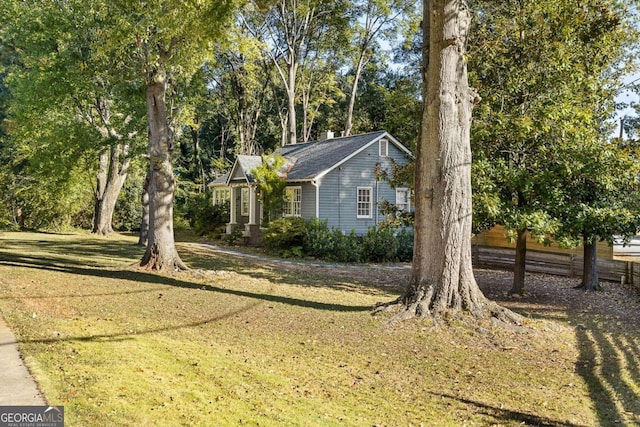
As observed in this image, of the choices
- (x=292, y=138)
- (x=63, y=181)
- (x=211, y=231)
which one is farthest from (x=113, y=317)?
(x=292, y=138)

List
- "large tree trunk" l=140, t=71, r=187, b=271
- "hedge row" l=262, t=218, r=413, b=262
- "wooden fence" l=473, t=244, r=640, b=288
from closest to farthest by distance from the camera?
"large tree trunk" l=140, t=71, r=187, b=271, "wooden fence" l=473, t=244, r=640, b=288, "hedge row" l=262, t=218, r=413, b=262

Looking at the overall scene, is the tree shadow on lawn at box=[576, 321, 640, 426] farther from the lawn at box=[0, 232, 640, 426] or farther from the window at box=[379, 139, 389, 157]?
the window at box=[379, 139, 389, 157]

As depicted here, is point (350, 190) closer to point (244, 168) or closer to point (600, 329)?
point (244, 168)

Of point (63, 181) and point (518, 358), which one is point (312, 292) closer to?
point (518, 358)

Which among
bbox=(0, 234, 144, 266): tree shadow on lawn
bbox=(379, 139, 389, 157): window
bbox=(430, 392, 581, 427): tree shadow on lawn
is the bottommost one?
bbox=(430, 392, 581, 427): tree shadow on lawn

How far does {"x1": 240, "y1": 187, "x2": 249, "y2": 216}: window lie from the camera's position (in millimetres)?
27406

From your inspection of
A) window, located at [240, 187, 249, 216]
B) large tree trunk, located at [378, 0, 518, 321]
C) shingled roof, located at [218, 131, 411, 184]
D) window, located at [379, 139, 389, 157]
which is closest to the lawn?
large tree trunk, located at [378, 0, 518, 321]

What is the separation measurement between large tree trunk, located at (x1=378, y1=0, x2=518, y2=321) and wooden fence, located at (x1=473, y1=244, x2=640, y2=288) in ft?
26.6

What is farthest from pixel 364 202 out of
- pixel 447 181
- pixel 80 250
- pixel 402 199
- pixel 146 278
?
pixel 447 181

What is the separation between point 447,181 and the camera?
857 centimetres

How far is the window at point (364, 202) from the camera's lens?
2322 centimetres

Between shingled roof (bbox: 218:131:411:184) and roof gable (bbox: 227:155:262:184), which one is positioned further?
roof gable (bbox: 227:155:262:184)

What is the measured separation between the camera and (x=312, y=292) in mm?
12047

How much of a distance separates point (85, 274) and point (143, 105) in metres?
9.22
